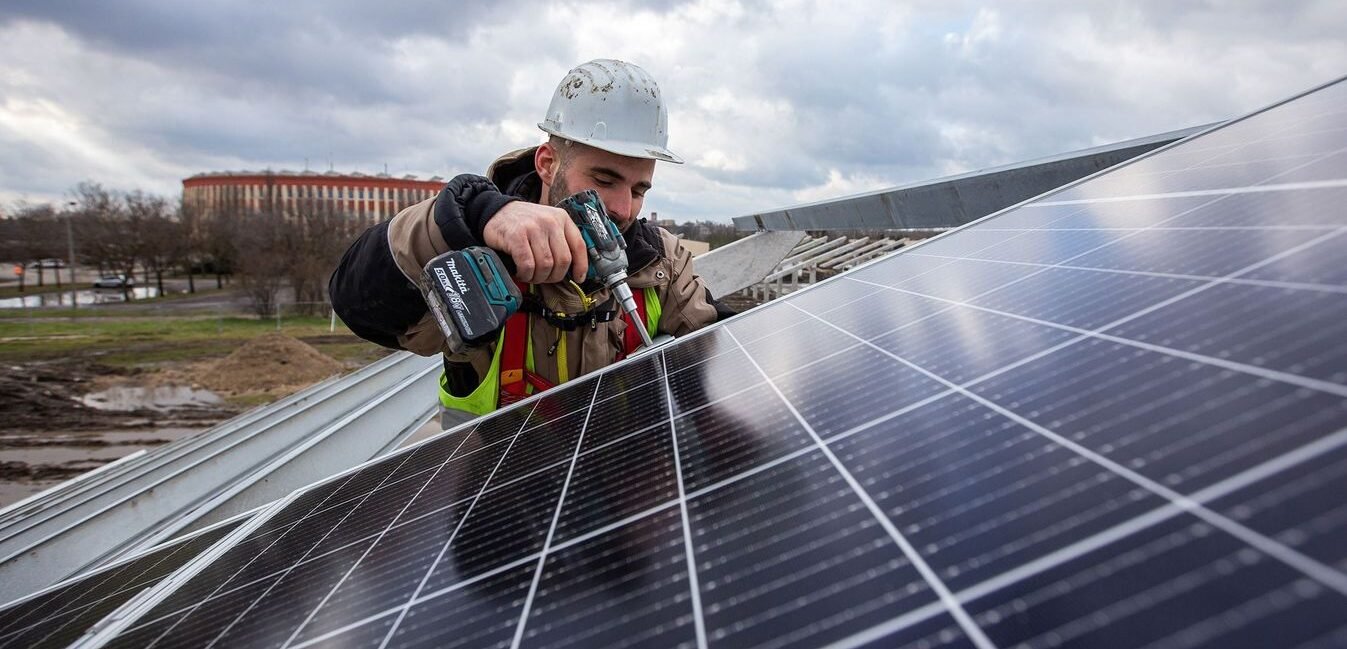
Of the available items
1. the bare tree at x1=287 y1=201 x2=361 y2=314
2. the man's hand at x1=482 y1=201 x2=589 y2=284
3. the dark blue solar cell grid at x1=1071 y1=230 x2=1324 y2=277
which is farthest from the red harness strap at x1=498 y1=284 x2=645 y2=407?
the bare tree at x1=287 y1=201 x2=361 y2=314

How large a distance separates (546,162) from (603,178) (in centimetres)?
46

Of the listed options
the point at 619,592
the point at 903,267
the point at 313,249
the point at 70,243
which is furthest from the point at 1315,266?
the point at 70,243

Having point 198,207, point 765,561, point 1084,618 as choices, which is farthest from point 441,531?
point 198,207

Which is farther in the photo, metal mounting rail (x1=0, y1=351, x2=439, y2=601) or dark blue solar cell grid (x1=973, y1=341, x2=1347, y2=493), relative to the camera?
metal mounting rail (x1=0, y1=351, x2=439, y2=601)

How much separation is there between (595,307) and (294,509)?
2002 millimetres

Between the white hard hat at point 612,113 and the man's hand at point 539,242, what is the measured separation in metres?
1.13

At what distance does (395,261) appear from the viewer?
12.9 ft

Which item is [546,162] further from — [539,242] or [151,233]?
[151,233]

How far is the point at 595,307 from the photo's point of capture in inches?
175

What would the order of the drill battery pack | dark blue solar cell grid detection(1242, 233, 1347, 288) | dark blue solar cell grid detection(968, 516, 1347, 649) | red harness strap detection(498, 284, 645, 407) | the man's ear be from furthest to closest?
the man's ear, red harness strap detection(498, 284, 645, 407), the drill battery pack, dark blue solar cell grid detection(1242, 233, 1347, 288), dark blue solar cell grid detection(968, 516, 1347, 649)

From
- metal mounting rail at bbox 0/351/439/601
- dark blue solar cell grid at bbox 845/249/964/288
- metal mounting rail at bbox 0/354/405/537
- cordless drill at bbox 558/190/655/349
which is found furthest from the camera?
metal mounting rail at bbox 0/354/405/537

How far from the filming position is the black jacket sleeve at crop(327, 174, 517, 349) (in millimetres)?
3809

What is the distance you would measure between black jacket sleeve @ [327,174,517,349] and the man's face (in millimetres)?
669

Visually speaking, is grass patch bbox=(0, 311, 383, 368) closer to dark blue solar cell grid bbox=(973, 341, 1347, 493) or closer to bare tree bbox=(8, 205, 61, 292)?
bare tree bbox=(8, 205, 61, 292)
